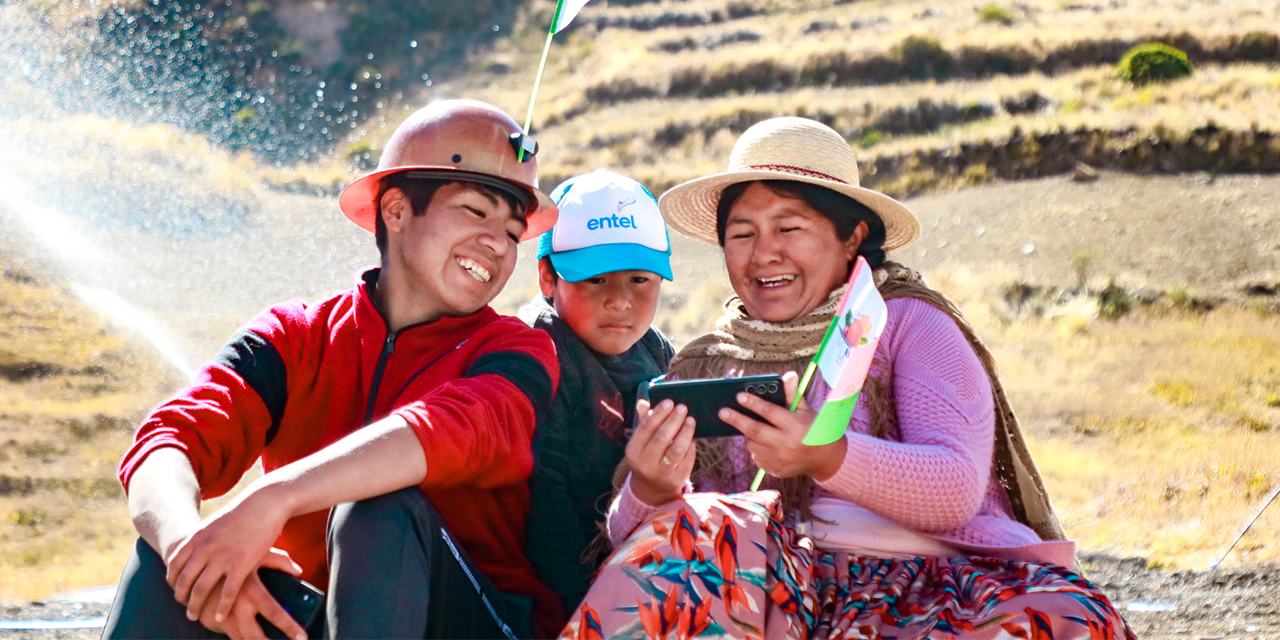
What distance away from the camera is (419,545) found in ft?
6.86

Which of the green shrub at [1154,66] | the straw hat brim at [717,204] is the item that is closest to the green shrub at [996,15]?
the green shrub at [1154,66]

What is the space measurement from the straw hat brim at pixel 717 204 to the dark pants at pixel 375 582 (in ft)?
3.62

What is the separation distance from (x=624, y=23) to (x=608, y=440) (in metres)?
48.8

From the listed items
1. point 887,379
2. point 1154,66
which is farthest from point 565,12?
point 1154,66

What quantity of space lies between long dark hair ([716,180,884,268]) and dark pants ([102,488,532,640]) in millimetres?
1168

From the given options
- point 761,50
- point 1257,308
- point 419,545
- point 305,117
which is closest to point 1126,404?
point 1257,308

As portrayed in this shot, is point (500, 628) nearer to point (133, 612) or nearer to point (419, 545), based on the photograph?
point (419, 545)

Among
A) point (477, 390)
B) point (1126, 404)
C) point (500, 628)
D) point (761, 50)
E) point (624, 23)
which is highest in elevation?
point (624, 23)

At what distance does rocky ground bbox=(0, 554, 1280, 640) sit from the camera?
14.4 feet

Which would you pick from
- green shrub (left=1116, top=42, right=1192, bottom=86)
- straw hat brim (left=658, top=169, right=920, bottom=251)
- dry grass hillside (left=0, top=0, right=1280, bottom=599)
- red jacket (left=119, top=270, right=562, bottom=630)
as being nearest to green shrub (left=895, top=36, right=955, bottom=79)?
dry grass hillside (left=0, top=0, right=1280, bottom=599)

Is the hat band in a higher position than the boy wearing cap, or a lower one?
higher

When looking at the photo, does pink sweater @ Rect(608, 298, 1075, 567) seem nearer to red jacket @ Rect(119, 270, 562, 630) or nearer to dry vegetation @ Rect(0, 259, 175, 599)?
red jacket @ Rect(119, 270, 562, 630)

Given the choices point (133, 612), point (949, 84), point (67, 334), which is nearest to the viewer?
point (133, 612)

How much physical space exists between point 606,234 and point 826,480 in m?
1.14
